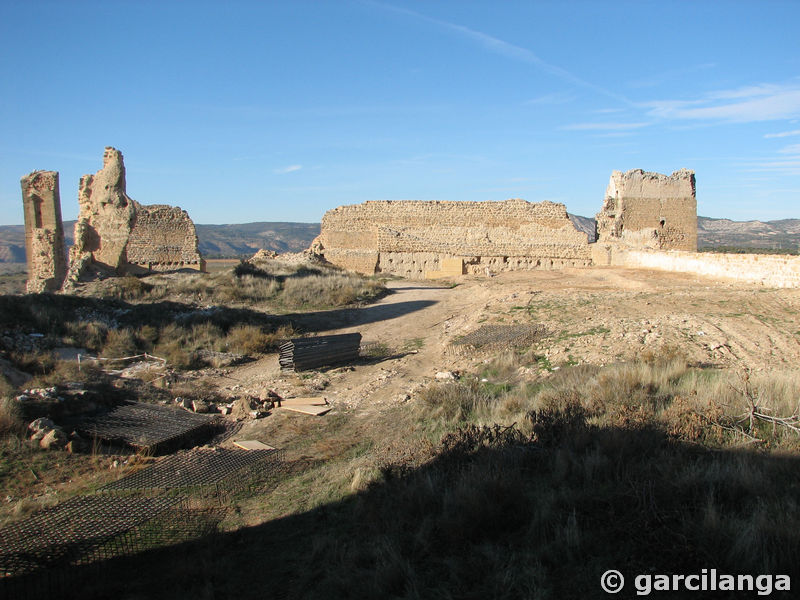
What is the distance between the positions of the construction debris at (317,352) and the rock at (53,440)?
14.2 ft

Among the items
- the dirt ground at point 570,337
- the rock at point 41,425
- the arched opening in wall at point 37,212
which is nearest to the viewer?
the rock at point 41,425

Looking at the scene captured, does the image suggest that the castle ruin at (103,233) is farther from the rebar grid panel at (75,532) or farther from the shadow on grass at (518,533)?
the shadow on grass at (518,533)

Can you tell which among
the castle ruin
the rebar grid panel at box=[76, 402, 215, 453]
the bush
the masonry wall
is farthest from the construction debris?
the masonry wall

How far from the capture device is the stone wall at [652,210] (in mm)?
25375

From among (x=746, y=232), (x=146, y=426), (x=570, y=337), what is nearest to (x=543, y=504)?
(x=146, y=426)

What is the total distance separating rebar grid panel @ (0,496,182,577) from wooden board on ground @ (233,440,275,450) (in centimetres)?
151

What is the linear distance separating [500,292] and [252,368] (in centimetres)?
865

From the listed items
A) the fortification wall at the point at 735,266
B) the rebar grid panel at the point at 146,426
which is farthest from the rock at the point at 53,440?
the fortification wall at the point at 735,266

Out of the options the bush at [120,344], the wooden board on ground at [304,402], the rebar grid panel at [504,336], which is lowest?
the wooden board on ground at [304,402]

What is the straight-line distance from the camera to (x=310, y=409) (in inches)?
303

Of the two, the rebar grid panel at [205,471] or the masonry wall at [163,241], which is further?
the masonry wall at [163,241]

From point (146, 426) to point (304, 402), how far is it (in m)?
2.23

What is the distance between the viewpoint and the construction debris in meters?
10.0

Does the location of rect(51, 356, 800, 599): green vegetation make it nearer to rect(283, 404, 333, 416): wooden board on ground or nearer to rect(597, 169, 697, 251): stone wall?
rect(283, 404, 333, 416): wooden board on ground
